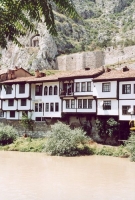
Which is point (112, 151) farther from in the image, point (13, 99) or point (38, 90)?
point (13, 99)

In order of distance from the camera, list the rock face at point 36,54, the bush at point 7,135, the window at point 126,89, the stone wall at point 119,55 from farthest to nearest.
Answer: the rock face at point 36,54 → the stone wall at point 119,55 → the bush at point 7,135 → the window at point 126,89

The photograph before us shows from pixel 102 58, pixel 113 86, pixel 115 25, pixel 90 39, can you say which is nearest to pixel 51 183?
pixel 113 86

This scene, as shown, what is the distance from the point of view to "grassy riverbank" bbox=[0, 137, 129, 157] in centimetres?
3040

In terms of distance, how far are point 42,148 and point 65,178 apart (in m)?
12.6

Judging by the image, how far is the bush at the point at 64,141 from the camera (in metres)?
30.5

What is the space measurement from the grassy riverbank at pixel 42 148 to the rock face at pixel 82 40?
24.3 meters

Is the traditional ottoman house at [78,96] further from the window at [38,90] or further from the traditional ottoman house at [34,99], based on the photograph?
the window at [38,90]

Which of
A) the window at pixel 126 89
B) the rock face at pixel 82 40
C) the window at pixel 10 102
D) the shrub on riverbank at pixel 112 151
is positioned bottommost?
the shrub on riverbank at pixel 112 151

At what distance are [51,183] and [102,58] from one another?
182 feet

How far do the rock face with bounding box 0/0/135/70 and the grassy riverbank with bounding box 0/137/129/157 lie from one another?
24.3m

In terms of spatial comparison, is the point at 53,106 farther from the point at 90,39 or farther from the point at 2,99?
the point at 90,39

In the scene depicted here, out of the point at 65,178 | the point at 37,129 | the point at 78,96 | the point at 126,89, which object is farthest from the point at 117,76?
the point at 65,178

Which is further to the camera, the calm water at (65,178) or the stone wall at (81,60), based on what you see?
the stone wall at (81,60)

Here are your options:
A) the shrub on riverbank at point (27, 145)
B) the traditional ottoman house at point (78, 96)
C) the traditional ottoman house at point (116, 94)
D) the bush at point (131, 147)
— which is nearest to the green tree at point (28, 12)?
the bush at point (131, 147)
